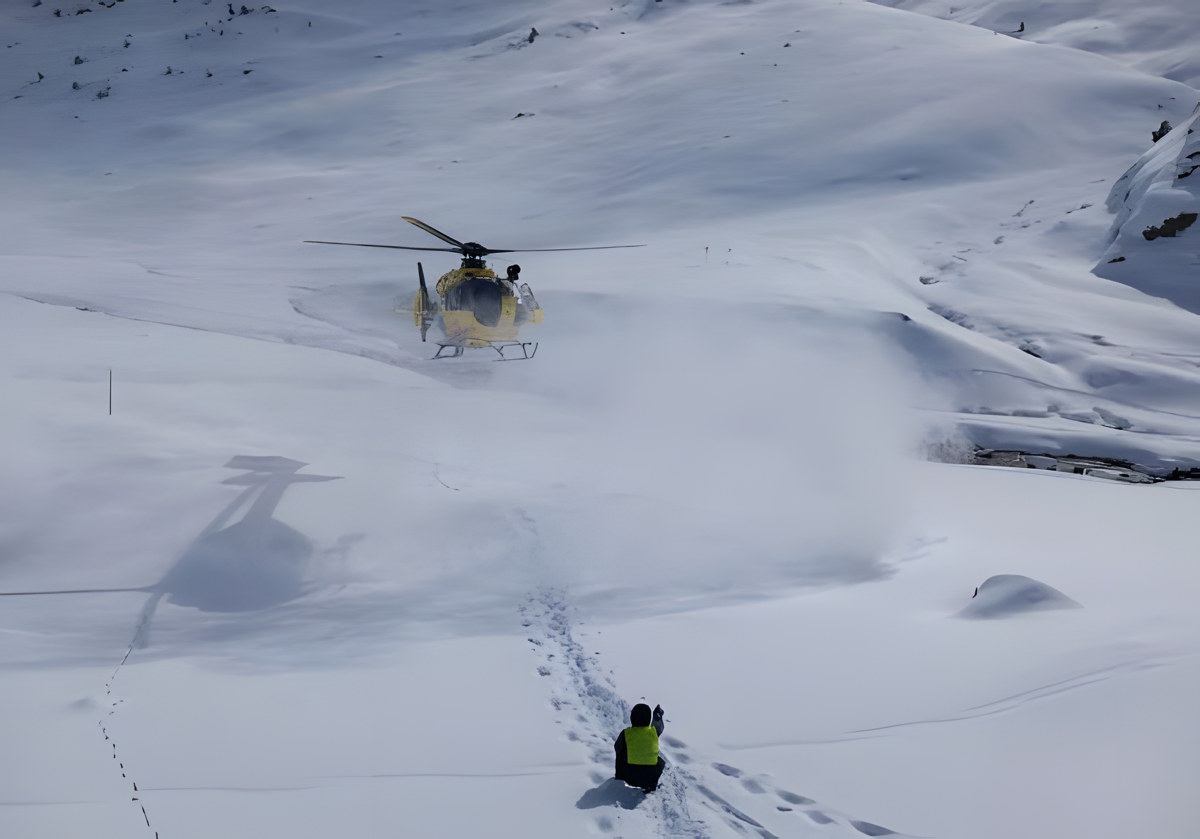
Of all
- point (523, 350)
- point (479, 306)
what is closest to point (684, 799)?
point (479, 306)

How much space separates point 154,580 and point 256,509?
127cm

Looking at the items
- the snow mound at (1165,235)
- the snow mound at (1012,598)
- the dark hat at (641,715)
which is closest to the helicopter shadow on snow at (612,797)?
the dark hat at (641,715)

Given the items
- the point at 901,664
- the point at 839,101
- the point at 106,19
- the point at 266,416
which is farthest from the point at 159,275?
the point at 106,19

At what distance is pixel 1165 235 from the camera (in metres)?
22.7

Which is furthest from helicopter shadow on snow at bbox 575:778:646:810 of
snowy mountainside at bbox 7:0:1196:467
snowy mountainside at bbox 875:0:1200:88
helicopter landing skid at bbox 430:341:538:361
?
snowy mountainside at bbox 875:0:1200:88

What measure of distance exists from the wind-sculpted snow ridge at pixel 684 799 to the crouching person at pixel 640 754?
0.11 meters

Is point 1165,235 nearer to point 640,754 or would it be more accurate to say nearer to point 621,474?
point 621,474

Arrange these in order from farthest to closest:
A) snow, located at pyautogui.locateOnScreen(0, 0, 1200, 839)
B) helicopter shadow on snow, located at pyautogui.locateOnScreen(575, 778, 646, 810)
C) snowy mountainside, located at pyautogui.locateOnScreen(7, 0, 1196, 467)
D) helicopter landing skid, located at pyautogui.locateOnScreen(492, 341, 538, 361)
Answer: snowy mountainside, located at pyautogui.locateOnScreen(7, 0, 1196, 467)
helicopter landing skid, located at pyautogui.locateOnScreen(492, 341, 538, 361)
snow, located at pyautogui.locateOnScreen(0, 0, 1200, 839)
helicopter shadow on snow, located at pyautogui.locateOnScreen(575, 778, 646, 810)

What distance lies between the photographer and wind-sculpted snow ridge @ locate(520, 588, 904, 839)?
570cm

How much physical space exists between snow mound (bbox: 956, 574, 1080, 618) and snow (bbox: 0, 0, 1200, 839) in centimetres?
21

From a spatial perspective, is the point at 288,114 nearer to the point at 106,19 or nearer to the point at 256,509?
the point at 106,19

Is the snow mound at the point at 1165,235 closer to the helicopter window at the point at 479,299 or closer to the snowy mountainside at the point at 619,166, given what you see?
the snowy mountainside at the point at 619,166

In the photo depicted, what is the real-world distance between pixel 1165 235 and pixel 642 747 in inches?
867

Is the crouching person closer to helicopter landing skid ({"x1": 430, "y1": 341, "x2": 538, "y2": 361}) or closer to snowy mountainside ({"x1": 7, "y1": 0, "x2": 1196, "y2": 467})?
helicopter landing skid ({"x1": 430, "y1": 341, "x2": 538, "y2": 361})
